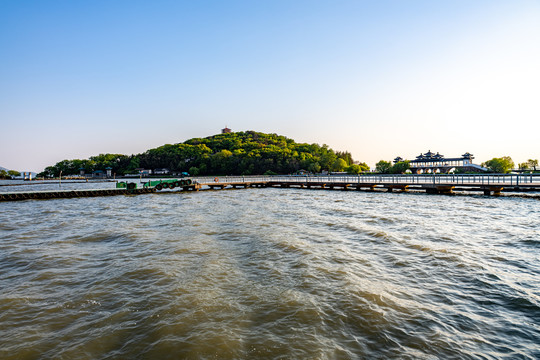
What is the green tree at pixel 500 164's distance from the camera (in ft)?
296

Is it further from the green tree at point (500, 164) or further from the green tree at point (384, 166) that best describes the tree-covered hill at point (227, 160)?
the green tree at point (500, 164)

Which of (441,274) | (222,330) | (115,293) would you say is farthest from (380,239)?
(115,293)

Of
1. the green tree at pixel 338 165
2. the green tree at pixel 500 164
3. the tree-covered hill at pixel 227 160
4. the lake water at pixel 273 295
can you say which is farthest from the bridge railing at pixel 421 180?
the green tree at pixel 338 165

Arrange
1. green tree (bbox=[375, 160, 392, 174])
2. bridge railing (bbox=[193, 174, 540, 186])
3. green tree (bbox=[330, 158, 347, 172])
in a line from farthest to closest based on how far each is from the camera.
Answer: green tree (bbox=[330, 158, 347, 172]), green tree (bbox=[375, 160, 392, 174]), bridge railing (bbox=[193, 174, 540, 186])

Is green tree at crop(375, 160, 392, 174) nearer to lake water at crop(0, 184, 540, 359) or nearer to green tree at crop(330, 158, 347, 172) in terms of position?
green tree at crop(330, 158, 347, 172)

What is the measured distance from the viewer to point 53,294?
736 cm

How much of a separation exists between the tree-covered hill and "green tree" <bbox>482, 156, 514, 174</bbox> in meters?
A: 45.5

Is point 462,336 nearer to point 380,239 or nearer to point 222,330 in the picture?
point 222,330

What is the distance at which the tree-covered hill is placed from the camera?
13250 centimetres

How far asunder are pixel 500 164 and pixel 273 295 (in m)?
112

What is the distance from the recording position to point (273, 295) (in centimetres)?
709

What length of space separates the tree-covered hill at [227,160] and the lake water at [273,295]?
378 ft

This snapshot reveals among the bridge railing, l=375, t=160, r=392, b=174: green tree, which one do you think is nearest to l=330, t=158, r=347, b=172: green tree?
l=375, t=160, r=392, b=174: green tree

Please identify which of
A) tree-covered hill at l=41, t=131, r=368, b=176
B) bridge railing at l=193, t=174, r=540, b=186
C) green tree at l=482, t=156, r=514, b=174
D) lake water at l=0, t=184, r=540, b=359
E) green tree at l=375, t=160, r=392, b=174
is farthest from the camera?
tree-covered hill at l=41, t=131, r=368, b=176
